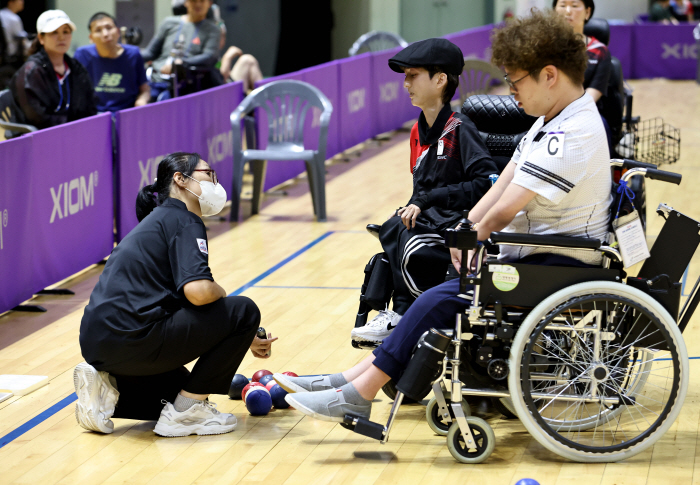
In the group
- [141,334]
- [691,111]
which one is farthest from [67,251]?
[691,111]

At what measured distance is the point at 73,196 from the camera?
6004 millimetres

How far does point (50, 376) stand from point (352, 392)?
1703mm

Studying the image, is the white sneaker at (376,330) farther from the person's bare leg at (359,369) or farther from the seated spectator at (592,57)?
the seated spectator at (592,57)

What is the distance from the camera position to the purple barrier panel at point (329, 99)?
9.47m

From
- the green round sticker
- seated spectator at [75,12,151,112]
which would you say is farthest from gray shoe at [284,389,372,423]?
seated spectator at [75,12,151,112]

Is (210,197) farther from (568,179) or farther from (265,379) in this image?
(568,179)

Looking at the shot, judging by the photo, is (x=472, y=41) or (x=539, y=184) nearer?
(x=539, y=184)

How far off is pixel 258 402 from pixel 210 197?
853mm

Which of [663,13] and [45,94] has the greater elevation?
[663,13]

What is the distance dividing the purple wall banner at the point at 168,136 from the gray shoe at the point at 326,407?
11.6 feet

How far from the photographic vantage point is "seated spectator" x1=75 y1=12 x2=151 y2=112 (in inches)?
322

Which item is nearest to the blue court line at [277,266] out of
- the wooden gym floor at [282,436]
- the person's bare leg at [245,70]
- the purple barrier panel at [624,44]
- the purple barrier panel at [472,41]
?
the wooden gym floor at [282,436]

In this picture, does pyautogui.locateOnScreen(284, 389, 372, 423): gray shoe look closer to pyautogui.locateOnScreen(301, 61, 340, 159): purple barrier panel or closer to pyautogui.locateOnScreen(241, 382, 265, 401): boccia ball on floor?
pyautogui.locateOnScreen(241, 382, 265, 401): boccia ball on floor

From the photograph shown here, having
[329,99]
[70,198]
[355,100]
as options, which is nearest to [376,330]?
[70,198]
